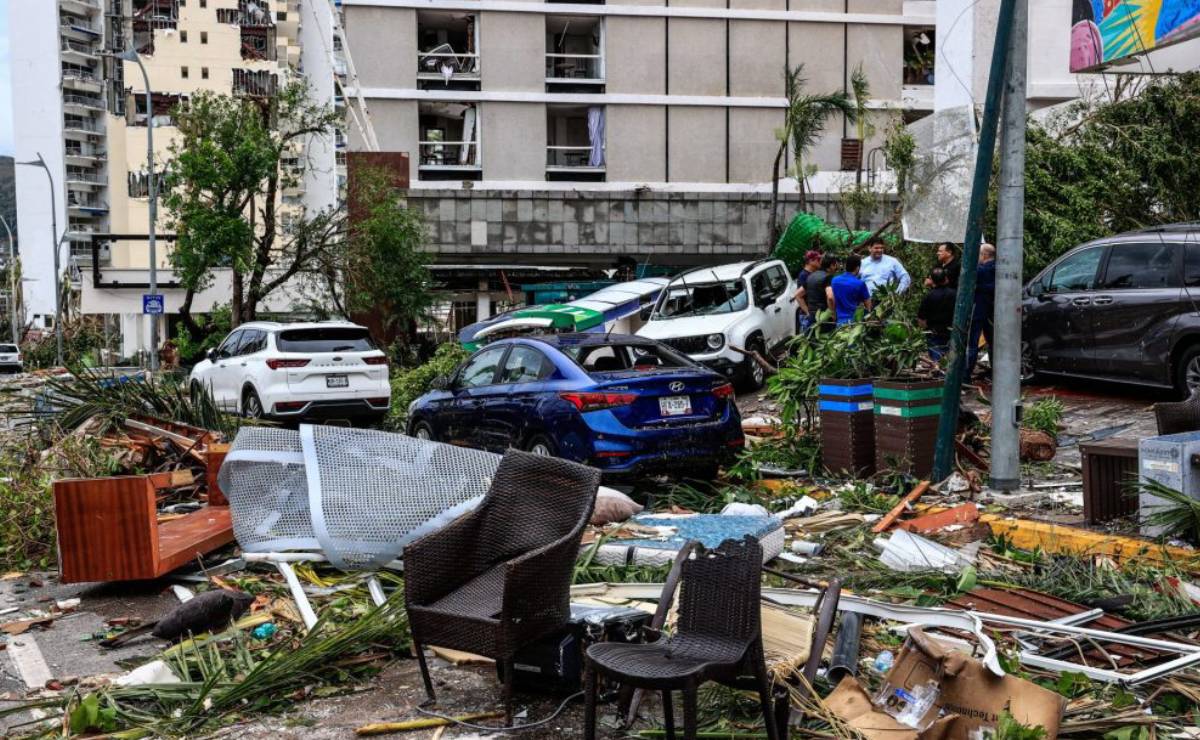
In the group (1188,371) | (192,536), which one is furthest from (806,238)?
(192,536)

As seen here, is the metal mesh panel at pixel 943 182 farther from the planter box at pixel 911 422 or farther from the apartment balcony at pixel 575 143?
the apartment balcony at pixel 575 143

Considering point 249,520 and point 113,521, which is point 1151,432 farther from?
point 113,521

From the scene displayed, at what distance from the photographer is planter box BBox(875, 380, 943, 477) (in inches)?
434

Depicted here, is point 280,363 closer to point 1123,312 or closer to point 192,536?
point 192,536

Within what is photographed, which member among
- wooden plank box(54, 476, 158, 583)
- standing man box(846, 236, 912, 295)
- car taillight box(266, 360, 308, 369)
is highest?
standing man box(846, 236, 912, 295)

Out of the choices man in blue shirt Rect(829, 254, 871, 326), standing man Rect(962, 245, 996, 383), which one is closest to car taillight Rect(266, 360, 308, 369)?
man in blue shirt Rect(829, 254, 871, 326)

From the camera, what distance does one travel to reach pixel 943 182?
837 inches

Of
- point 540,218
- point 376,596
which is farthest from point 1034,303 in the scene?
point 540,218

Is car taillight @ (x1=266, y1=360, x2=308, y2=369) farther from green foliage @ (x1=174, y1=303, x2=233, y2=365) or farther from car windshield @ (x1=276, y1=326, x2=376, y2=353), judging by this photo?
green foliage @ (x1=174, y1=303, x2=233, y2=365)

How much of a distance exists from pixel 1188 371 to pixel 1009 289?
3214 millimetres

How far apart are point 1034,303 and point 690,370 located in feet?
18.7

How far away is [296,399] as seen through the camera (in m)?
18.0

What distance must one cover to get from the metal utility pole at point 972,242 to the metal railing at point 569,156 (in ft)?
101

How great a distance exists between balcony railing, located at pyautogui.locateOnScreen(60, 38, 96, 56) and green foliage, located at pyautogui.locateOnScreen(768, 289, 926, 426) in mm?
86554
